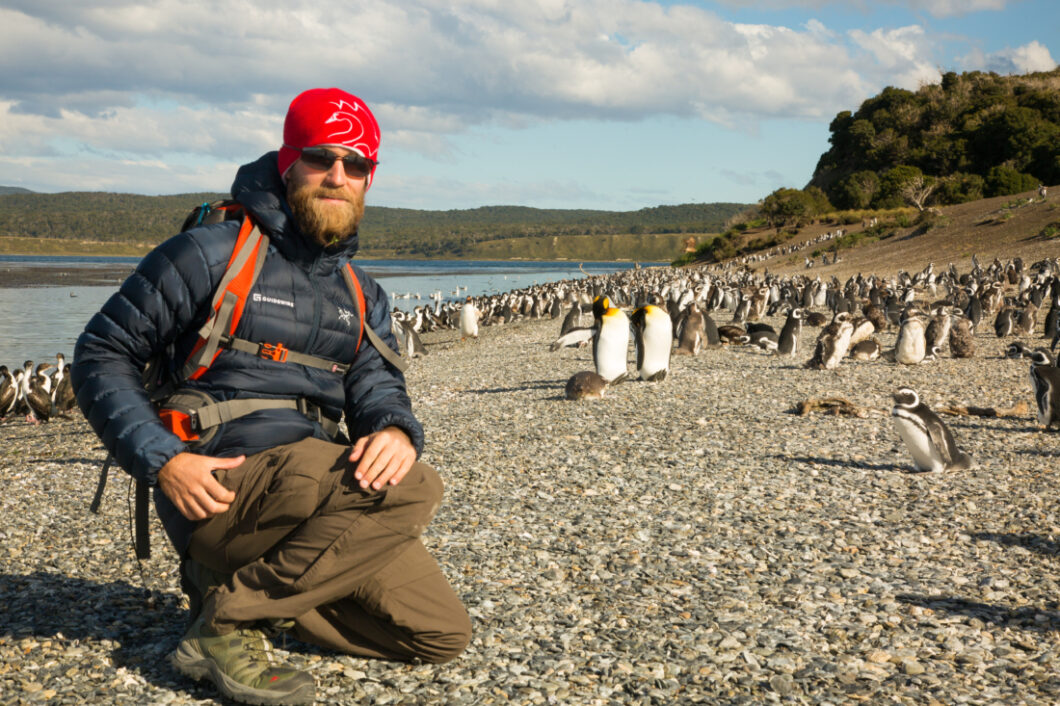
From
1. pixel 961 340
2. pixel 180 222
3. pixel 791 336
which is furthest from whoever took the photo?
pixel 180 222

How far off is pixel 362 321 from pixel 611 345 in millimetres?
9651

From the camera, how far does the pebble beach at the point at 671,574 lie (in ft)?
11.4

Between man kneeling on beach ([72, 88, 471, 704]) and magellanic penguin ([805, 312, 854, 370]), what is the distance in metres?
11.8

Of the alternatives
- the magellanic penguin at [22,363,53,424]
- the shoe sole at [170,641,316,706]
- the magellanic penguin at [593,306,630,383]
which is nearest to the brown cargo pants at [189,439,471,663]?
the shoe sole at [170,641,316,706]

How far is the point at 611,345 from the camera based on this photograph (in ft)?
42.6

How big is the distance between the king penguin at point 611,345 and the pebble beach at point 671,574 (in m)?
3.28

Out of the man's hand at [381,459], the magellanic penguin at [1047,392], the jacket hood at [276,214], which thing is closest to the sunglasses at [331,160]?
the jacket hood at [276,214]

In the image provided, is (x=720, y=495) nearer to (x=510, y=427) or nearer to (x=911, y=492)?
(x=911, y=492)

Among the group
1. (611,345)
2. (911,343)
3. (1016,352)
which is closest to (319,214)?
(611,345)

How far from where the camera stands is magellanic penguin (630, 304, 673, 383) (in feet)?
43.0

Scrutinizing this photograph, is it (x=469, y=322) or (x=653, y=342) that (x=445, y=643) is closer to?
(x=653, y=342)

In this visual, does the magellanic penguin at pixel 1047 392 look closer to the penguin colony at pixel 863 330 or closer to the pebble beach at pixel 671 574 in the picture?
the penguin colony at pixel 863 330

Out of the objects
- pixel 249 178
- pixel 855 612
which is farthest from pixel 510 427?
pixel 249 178

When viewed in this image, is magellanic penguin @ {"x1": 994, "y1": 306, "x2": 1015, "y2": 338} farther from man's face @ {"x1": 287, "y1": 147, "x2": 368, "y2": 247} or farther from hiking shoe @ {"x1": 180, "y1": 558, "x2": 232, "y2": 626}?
hiking shoe @ {"x1": 180, "y1": 558, "x2": 232, "y2": 626}
